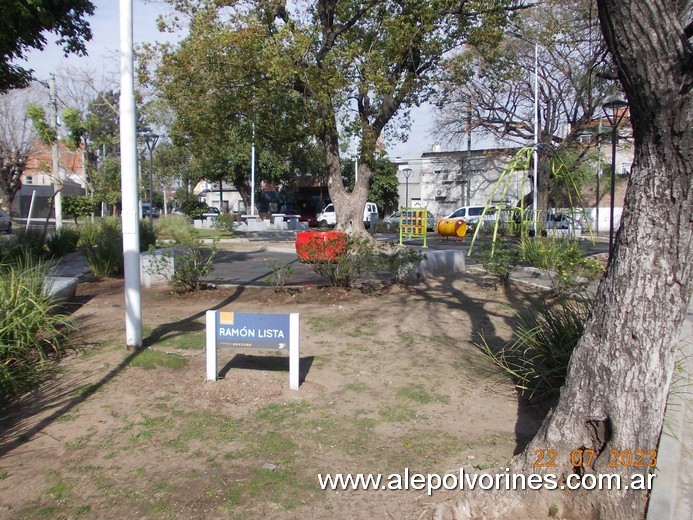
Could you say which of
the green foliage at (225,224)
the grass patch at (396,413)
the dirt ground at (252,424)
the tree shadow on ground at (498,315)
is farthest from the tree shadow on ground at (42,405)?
the green foliage at (225,224)

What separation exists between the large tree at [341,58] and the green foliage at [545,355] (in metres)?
9.44

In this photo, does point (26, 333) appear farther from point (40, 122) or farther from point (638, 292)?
point (40, 122)

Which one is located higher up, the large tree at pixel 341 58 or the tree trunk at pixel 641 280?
the large tree at pixel 341 58

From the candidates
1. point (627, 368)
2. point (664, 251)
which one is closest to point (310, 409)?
point (627, 368)

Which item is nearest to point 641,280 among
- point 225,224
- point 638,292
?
point 638,292

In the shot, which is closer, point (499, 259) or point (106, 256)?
point (499, 259)

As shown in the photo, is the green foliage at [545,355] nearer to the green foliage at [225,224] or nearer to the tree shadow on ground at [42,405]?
the tree shadow on ground at [42,405]

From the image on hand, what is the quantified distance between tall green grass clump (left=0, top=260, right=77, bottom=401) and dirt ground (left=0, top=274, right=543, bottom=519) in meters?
0.22

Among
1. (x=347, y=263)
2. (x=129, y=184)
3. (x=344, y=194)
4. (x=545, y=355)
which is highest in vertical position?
(x=344, y=194)

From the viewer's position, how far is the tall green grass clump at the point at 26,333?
5891mm

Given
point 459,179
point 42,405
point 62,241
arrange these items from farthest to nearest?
point 459,179, point 62,241, point 42,405

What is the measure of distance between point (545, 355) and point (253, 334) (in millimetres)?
2947

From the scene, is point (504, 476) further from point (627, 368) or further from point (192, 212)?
point (192, 212)

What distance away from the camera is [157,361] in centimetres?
645
